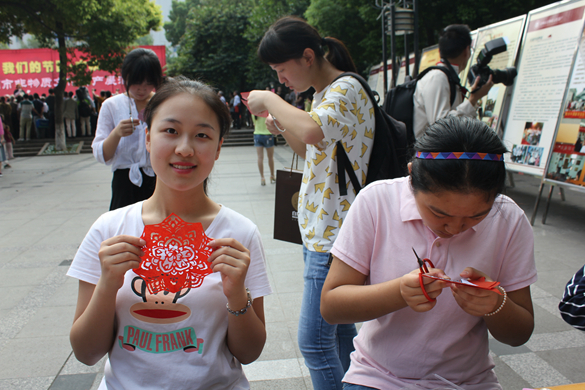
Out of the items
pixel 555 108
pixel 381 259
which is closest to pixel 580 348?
pixel 381 259

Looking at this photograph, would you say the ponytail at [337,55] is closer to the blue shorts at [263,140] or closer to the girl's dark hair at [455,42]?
the girl's dark hair at [455,42]

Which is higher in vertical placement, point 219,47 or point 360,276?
point 219,47

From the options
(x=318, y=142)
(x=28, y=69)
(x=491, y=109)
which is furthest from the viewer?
(x=28, y=69)

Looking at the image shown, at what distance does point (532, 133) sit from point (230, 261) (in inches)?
218

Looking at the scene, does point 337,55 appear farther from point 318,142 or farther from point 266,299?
point 266,299

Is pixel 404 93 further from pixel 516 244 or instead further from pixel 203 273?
pixel 203 273

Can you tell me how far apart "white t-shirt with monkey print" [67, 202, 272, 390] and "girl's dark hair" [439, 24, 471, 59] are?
2.19 meters

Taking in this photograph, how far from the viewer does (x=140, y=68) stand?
2.40 metres

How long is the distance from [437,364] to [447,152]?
2.09 ft

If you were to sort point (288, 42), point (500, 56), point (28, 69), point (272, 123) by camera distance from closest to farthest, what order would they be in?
1. point (288, 42)
2. point (272, 123)
3. point (500, 56)
4. point (28, 69)

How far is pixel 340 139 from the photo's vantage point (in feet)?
5.76

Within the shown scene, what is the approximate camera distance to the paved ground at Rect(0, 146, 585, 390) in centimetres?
241

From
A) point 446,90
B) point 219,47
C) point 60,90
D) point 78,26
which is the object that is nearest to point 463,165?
point 446,90

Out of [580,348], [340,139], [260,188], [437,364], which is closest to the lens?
[437,364]
